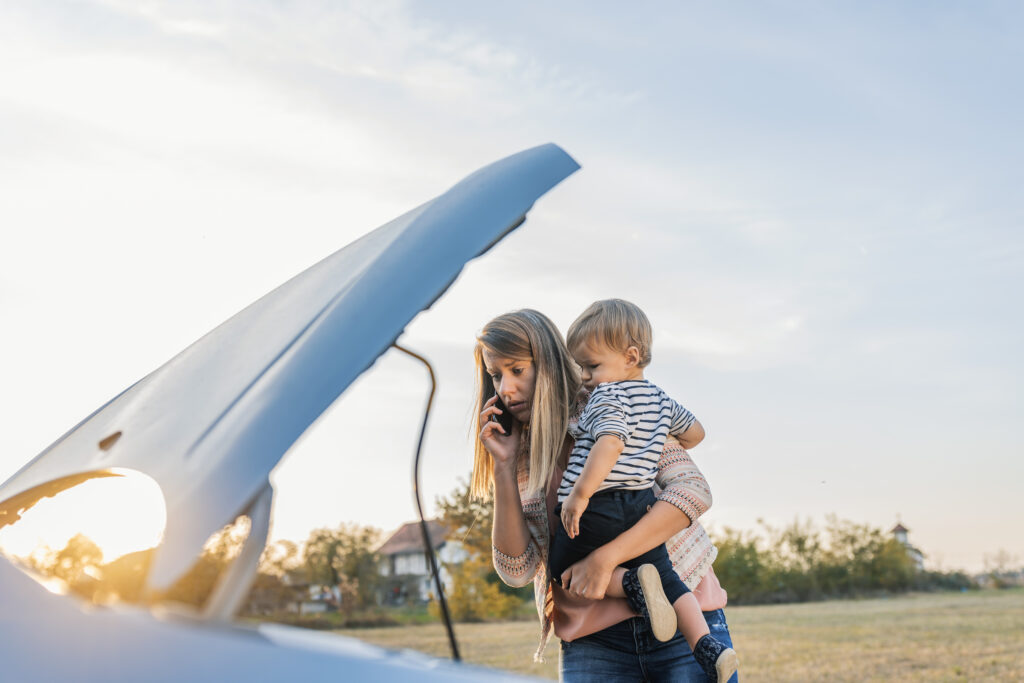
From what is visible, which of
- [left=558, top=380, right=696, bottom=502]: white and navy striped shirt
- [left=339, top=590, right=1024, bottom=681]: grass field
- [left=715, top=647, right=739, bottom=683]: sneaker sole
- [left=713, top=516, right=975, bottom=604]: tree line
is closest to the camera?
[left=715, top=647, right=739, bottom=683]: sneaker sole

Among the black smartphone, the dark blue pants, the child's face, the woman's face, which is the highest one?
the child's face

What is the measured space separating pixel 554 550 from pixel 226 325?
113 centimetres

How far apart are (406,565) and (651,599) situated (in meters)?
0.99

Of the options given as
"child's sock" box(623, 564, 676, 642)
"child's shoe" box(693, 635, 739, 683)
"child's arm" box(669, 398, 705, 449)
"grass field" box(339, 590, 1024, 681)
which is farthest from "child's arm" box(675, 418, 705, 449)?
"grass field" box(339, 590, 1024, 681)

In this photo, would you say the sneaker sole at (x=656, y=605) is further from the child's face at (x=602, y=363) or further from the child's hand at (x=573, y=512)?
the child's face at (x=602, y=363)

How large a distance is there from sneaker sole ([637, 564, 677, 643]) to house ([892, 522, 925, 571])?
17570 mm

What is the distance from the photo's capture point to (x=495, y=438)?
256 centimetres

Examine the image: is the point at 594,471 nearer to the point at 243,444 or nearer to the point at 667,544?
the point at 667,544

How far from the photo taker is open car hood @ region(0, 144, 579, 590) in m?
1.25

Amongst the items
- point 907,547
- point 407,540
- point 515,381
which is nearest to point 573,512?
point 515,381

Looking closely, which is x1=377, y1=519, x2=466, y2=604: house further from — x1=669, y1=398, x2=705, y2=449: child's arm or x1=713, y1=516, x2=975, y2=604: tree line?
x1=713, y1=516, x2=975, y2=604: tree line

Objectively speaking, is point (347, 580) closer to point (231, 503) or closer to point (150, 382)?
point (231, 503)

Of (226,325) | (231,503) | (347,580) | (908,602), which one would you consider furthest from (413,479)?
(908,602)

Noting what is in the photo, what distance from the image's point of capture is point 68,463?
1.74 m
